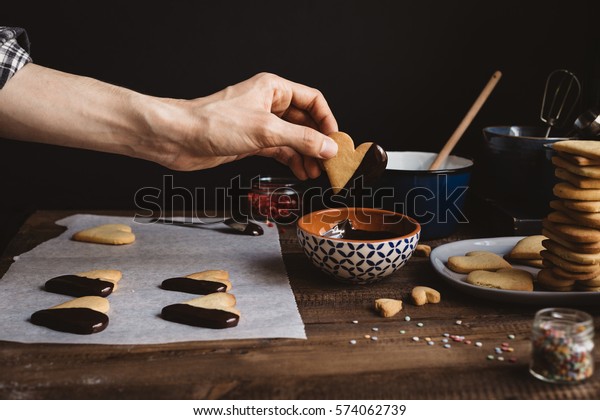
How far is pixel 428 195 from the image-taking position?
5.40 feet

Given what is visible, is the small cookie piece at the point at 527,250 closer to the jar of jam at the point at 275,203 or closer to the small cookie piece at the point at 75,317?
the jar of jam at the point at 275,203

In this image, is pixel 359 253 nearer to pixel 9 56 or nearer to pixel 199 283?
pixel 199 283

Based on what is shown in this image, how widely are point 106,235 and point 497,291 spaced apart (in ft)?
3.04

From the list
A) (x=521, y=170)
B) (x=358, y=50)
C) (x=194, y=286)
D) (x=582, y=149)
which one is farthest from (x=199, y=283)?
(x=358, y=50)

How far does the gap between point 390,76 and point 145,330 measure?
120 cm

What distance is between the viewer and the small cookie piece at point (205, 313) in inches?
44.6

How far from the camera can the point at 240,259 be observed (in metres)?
1.51

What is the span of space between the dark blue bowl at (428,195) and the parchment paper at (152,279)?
0.32 m

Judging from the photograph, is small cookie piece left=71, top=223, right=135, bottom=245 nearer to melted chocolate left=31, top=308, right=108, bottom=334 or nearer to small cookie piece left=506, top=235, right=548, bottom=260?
melted chocolate left=31, top=308, right=108, bottom=334

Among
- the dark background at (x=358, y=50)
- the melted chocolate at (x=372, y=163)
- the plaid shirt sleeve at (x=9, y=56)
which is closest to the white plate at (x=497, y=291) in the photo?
the melted chocolate at (x=372, y=163)

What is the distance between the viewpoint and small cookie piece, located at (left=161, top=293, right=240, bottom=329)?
3.72 feet

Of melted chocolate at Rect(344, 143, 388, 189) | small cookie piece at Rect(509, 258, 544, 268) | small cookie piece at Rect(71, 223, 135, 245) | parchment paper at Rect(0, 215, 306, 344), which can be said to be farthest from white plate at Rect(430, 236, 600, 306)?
small cookie piece at Rect(71, 223, 135, 245)

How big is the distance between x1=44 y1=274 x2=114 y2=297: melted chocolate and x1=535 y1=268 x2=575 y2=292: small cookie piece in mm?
816

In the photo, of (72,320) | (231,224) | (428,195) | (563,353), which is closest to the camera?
(563,353)
